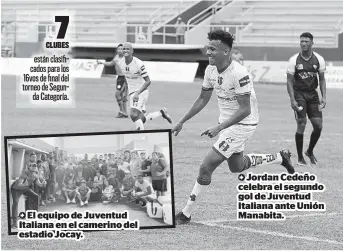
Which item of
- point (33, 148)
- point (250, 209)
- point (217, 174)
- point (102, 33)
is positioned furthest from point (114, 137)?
point (102, 33)

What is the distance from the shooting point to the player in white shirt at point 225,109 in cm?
996

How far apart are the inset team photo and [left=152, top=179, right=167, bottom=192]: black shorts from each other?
0.04ft

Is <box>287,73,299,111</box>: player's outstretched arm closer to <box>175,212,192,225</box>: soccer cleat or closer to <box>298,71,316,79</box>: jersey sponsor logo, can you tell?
<box>298,71,316,79</box>: jersey sponsor logo

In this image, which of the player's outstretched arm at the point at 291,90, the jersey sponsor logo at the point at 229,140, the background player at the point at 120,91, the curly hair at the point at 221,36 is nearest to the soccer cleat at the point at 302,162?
the player's outstretched arm at the point at 291,90

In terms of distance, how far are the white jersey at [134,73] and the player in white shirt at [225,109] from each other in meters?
10.3

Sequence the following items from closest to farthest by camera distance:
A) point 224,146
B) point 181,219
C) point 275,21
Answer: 1. point 181,219
2. point 224,146
3. point 275,21

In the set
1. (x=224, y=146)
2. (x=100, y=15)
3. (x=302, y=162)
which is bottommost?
(x=302, y=162)

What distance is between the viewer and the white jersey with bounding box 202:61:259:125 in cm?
1012

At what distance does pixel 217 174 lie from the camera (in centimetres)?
1429

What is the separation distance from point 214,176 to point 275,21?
1415 inches

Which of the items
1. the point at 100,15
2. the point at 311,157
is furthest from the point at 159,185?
the point at 100,15

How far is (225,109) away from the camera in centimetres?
1045

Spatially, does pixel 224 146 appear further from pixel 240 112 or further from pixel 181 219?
pixel 181 219

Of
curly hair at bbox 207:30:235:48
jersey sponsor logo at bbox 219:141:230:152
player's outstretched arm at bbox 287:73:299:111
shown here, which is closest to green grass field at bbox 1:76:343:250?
jersey sponsor logo at bbox 219:141:230:152
